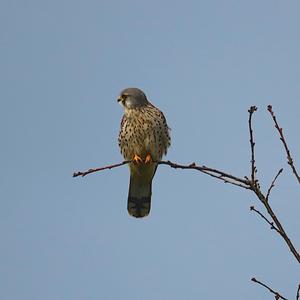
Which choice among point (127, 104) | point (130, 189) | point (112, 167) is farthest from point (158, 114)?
point (112, 167)

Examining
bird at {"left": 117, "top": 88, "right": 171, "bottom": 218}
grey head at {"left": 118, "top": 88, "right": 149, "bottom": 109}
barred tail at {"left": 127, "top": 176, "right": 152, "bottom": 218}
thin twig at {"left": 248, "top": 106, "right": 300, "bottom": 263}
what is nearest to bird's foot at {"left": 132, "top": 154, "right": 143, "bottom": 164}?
bird at {"left": 117, "top": 88, "right": 171, "bottom": 218}

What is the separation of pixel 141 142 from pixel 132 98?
0.61 meters

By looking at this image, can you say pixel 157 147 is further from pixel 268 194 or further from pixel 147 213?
pixel 268 194

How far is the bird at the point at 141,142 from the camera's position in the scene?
6.91m

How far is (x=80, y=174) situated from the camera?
402 cm

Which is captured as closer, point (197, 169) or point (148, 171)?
point (197, 169)

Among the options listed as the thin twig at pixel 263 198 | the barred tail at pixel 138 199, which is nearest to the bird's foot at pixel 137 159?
the barred tail at pixel 138 199

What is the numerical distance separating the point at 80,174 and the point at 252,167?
1.18 metres

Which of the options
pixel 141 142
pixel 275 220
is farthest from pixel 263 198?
pixel 141 142

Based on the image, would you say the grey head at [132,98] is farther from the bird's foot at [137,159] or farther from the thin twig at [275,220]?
the thin twig at [275,220]

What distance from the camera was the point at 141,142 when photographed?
689cm

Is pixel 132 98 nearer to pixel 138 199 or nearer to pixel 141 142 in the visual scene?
pixel 141 142

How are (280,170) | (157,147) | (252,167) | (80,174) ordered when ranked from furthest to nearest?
(157,147) < (80,174) < (280,170) < (252,167)

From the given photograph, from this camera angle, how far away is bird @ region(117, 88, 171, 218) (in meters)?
6.91
